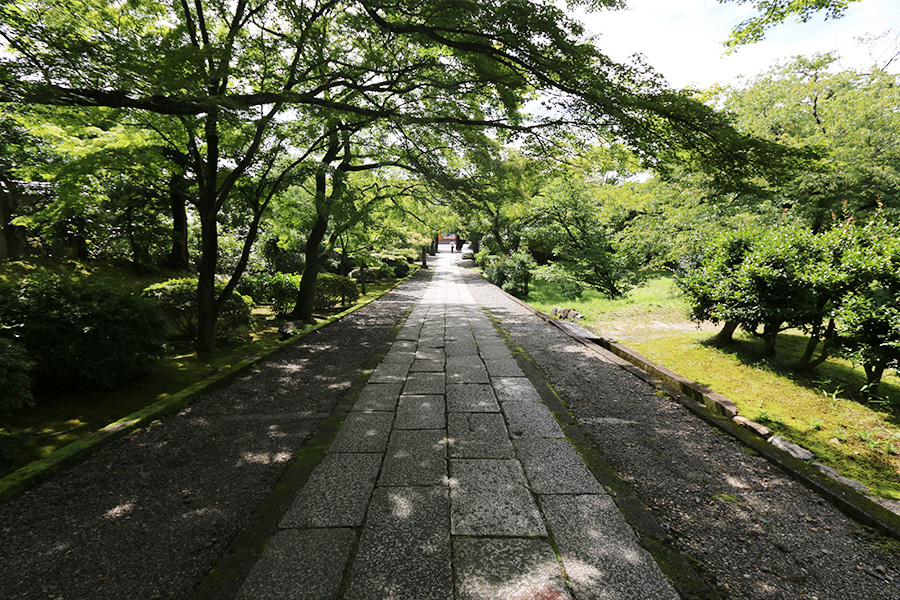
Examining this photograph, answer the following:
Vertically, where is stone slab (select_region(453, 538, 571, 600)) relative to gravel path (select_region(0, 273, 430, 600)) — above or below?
Result: above

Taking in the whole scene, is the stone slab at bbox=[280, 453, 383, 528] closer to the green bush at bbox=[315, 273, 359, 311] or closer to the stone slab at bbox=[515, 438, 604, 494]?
the stone slab at bbox=[515, 438, 604, 494]

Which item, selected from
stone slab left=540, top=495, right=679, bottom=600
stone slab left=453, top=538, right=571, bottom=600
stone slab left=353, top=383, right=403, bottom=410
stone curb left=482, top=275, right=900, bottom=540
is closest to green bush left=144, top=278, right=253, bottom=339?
stone slab left=353, top=383, right=403, bottom=410

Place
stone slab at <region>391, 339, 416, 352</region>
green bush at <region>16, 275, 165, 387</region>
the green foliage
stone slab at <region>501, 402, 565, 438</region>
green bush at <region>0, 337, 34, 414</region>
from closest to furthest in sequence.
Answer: green bush at <region>0, 337, 34, 414</region> < stone slab at <region>501, 402, 565, 438</region> < green bush at <region>16, 275, 165, 387</region> < stone slab at <region>391, 339, 416, 352</region> < the green foliage

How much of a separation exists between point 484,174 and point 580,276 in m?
7.99

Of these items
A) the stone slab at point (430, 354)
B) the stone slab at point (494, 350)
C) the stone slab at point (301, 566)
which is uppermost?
the stone slab at point (494, 350)

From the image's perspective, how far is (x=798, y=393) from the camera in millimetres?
4113

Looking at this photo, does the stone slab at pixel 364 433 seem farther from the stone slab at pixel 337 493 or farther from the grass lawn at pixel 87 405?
the grass lawn at pixel 87 405

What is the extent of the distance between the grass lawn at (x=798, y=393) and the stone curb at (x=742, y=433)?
0.29m

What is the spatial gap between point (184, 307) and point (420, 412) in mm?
5341

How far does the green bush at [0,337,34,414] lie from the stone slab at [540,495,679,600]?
4.32 m

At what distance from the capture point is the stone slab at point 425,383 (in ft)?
13.9

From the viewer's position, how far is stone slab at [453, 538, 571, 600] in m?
1.64

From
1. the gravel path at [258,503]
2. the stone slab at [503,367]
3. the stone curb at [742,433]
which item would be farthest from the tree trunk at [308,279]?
the stone curb at [742,433]

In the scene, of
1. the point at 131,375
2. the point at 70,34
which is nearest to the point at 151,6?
the point at 70,34
